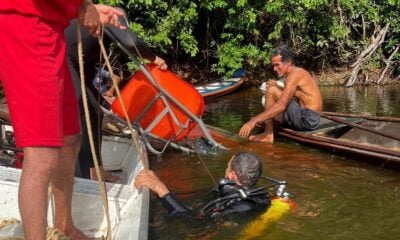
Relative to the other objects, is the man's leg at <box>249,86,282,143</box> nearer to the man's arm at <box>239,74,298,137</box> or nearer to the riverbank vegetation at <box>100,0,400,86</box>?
the man's arm at <box>239,74,298,137</box>

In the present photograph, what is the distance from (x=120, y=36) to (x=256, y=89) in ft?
39.0

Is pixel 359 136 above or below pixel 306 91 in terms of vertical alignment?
below

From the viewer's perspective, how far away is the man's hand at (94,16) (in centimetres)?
284

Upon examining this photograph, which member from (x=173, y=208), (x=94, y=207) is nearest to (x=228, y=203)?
(x=173, y=208)

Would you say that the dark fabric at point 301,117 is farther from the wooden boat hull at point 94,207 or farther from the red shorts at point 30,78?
the red shorts at point 30,78

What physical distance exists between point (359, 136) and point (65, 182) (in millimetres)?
5112

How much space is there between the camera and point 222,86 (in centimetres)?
1427

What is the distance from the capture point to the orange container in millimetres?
5816

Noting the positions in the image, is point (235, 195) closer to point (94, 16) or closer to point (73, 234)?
point (73, 234)

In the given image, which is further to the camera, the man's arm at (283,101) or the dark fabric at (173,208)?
the man's arm at (283,101)

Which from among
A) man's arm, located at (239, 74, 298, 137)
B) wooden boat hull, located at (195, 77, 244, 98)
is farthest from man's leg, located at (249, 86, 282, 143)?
wooden boat hull, located at (195, 77, 244, 98)

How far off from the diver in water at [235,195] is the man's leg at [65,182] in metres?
1.25

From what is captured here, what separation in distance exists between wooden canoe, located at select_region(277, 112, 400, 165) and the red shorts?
4.42 meters

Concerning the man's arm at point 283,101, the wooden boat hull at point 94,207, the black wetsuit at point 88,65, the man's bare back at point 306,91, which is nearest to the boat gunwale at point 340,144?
the man's arm at point 283,101
